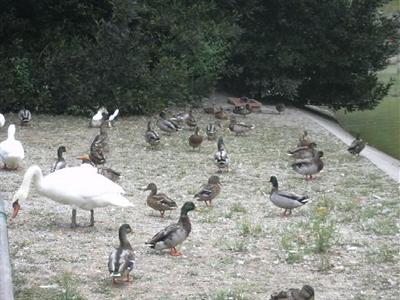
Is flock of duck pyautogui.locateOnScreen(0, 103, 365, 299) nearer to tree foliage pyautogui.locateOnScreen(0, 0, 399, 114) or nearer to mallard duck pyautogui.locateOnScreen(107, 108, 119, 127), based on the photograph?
mallard duck pyautogui.locateOnScreen(107, 108, 119, 127)

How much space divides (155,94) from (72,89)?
222cm

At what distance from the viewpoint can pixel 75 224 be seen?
9633 millimetres

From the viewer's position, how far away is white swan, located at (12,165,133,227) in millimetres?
9266

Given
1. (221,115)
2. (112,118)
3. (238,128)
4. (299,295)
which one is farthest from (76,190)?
(221,115)

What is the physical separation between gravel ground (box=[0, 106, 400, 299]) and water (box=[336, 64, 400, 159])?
275 inches

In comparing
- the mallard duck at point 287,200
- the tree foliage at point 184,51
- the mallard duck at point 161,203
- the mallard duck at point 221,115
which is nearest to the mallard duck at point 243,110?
the mallard duck at point 221,115

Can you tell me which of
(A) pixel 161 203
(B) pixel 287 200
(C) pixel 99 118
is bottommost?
(C) pixel 99 118

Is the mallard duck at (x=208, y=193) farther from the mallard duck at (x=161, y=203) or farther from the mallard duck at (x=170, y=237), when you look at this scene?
the mallard duck at (x=170, y=237)

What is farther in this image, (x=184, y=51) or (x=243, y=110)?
(x=184, y=51)

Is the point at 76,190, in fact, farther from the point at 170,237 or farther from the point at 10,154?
the point at 10,154

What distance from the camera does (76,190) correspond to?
365 inches

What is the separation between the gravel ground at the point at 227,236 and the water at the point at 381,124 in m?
6.98

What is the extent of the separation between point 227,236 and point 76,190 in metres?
1.94

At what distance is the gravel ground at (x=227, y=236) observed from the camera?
25.1 feet
